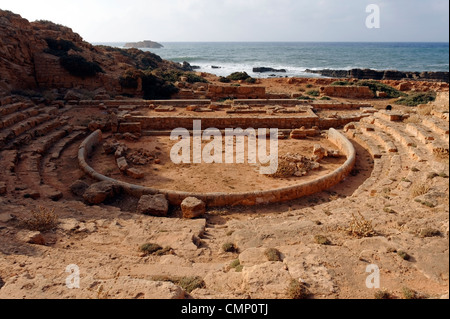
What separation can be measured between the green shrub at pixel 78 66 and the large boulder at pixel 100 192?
18.4 metres

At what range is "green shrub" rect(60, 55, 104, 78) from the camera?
79.0 feet

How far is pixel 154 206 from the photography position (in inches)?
336

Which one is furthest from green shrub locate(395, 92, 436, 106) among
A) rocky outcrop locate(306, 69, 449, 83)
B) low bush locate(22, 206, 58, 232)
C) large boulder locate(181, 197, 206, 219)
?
low bush locate(22, 206, 58, 232)

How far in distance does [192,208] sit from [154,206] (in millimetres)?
1103

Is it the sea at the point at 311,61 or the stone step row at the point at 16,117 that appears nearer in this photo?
the stone step row at the point at 16,117

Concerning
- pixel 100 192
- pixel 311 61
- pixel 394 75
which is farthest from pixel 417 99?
pixel 311 61

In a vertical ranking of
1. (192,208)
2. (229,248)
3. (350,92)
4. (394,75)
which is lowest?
(229,248)

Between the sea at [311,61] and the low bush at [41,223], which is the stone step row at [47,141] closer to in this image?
the low bush at [41,223]

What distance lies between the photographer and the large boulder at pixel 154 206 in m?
8.48

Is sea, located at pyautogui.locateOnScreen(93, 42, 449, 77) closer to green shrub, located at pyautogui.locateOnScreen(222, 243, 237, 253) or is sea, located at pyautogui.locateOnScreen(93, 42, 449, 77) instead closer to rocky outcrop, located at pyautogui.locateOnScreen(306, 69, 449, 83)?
rocky outcrop, located at pyautogui.locateOnScreen(306, 69, 449, 83)

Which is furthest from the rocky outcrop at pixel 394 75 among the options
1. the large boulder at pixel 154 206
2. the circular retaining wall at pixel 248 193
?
the large boulder at pixel 154 206

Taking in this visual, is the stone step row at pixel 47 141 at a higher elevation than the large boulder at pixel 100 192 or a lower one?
higher

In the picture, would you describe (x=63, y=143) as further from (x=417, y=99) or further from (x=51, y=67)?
(x=417, y=99)

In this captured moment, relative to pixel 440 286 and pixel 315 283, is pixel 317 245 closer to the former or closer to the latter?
pixel 315 283
